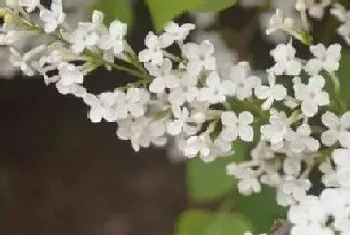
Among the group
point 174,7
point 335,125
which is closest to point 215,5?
point 174,7

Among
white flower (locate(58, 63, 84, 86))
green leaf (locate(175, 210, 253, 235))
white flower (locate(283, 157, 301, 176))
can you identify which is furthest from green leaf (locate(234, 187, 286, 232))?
white flower (locate(58, 63, 84, 86))

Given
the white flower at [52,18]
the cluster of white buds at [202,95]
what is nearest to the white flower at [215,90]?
the cluster of white buds at [202,95]

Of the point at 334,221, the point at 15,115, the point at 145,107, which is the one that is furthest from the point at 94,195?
the point at 334,221

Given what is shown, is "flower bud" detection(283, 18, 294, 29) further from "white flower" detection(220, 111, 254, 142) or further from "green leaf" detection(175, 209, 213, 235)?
"green leaf" detection(175, 209, 213, 235)

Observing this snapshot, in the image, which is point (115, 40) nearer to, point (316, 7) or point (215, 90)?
point (215, 90)

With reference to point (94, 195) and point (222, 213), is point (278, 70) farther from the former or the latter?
point (94, 195)

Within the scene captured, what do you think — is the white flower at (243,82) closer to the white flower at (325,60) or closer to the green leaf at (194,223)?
the white flower at (325,60)
